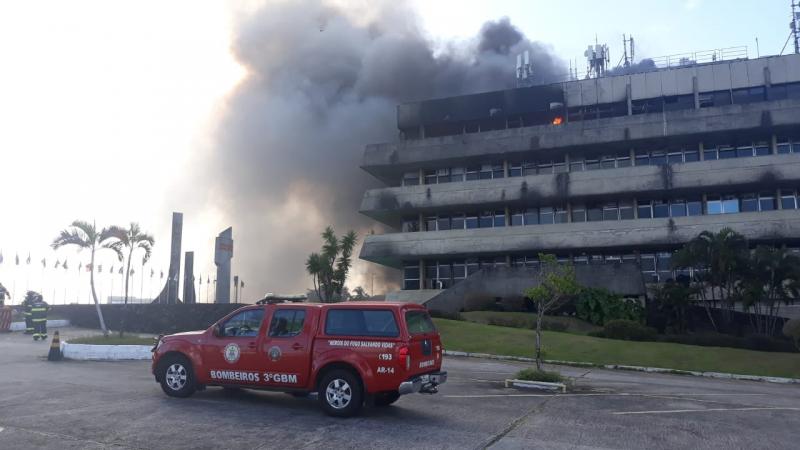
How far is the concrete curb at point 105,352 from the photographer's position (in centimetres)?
1861

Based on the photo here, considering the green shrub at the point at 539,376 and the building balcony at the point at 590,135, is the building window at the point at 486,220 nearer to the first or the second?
the building balcony at the point at 590,135

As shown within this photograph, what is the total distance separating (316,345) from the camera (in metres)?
10.1

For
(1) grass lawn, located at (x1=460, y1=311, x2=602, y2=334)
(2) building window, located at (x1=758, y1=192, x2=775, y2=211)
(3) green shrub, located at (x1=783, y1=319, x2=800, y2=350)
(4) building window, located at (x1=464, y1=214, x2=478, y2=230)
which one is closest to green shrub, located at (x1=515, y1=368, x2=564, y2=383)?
(1) grass lawn, located at (x1=460, y1=311, x2=602, y2=334)

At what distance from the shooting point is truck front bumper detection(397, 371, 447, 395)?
9.40 meters

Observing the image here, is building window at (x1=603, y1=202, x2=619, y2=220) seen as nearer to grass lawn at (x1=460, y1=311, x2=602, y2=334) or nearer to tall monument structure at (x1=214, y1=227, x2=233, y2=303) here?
grass lawn at (x1=460, y1=311, x2=602, y2=334)

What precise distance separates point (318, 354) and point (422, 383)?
5.90 feet

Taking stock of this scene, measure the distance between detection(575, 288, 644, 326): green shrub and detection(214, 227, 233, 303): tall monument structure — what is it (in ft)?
66.0

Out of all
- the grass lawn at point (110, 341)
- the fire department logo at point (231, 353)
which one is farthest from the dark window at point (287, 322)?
the grass lawn at point (110, 341)

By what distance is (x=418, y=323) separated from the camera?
33.8 feet

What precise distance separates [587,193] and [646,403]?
108ft

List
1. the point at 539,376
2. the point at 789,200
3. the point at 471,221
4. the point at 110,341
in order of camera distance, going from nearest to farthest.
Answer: the point at 539,376, the point at 110,341, the point at 789,200, the point at 471,221

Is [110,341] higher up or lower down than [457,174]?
lower down

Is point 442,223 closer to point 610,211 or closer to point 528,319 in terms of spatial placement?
point 610,211

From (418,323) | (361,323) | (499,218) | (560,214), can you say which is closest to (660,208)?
(560,214)
